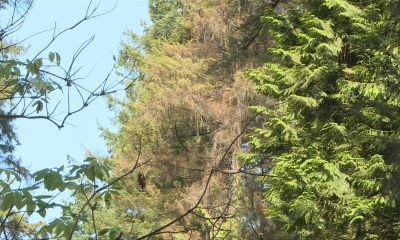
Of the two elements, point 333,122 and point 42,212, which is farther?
point 333,122

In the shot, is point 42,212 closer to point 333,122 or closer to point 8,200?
point 8,200

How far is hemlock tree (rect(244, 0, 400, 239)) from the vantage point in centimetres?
716

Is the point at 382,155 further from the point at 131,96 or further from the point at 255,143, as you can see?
the point at 131,96

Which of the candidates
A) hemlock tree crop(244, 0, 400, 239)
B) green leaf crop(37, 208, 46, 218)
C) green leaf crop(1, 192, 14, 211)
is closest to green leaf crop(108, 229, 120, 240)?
green leaf crop(37, 208, 46, 218)

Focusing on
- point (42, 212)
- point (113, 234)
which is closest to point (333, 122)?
point (113, 234)

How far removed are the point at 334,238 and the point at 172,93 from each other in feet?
25.5

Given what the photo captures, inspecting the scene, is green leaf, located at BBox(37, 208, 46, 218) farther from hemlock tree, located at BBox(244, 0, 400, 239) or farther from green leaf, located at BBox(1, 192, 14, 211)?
hemlock tree, located at BBox(244, 0, 400, 239)

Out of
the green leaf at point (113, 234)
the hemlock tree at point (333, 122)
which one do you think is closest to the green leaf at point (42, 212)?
the green leaf at point (113, 234)

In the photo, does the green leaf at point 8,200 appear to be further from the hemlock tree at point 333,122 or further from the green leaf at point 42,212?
the hemlock tree at point 333,122

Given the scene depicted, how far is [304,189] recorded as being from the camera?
290 inches

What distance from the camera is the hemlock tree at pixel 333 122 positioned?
716cm

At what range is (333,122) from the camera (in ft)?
25.9

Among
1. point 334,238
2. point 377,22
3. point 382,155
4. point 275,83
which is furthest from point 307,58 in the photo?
point 334,238

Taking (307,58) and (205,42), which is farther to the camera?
(205,42)
